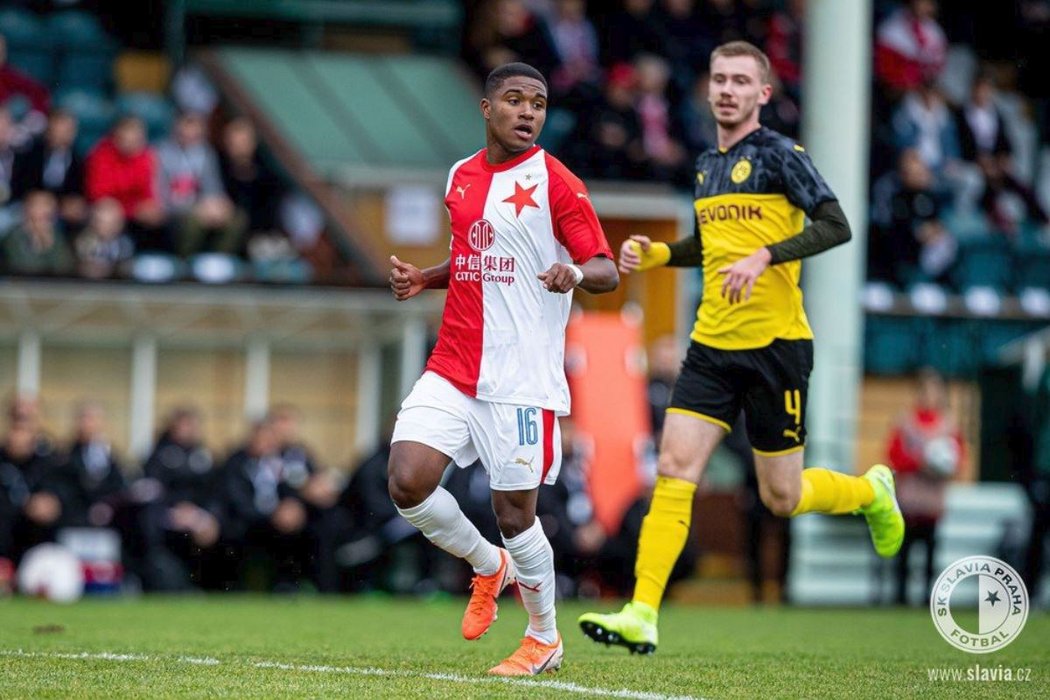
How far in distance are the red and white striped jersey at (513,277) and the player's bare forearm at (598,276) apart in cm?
7

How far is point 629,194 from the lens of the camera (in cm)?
1953

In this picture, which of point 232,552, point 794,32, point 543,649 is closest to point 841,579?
point 232,552

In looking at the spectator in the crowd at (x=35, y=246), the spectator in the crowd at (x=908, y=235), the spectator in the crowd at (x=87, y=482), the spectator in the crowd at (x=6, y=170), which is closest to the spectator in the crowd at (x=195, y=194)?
the spectator in the crowd at (x=35, y=246)

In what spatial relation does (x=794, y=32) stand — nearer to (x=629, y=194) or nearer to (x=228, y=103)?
(x=629, y=194)

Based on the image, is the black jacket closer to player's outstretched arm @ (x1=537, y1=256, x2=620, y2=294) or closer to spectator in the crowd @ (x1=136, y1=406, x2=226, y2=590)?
spectator in the crowd @ (x1=136, y1=406, x2=226, y2=590)

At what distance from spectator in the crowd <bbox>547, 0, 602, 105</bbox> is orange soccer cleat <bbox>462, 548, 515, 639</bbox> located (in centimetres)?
1195

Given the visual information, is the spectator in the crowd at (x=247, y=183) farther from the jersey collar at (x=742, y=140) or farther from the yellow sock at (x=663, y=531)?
the yellow sock at (x=663, y=531)

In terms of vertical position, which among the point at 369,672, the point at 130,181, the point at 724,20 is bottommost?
the point at 369,672

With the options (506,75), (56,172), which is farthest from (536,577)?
(56,172)

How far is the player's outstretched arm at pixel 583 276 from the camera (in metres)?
6.96

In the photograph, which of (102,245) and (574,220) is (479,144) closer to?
(102,245)

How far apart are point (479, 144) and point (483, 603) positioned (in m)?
13.3

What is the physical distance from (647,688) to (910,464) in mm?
9682

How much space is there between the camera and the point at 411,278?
7.49 meters
